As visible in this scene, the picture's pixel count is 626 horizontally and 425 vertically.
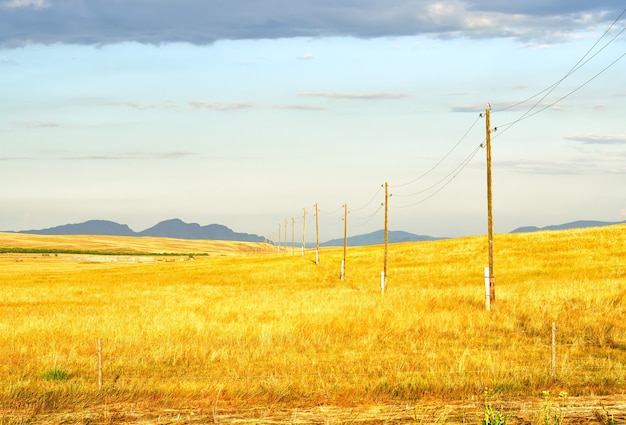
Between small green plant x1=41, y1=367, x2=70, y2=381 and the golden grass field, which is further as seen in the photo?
small green plant x1=41, y1=367, x2=70, y2=381

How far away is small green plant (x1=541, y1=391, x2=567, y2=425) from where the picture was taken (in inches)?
446

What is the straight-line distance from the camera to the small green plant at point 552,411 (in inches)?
446

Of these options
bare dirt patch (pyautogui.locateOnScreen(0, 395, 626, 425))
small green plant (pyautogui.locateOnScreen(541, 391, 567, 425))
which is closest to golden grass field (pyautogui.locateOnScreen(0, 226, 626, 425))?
bare dirt patch (pyautogui.locateOnScreen(0, 395, 626, 425))

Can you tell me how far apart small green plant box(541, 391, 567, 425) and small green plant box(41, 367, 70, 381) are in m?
10.5

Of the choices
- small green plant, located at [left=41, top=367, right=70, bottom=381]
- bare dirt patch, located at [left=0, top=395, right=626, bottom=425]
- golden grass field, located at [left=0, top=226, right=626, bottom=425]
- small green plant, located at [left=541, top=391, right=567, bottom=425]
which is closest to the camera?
small green plant, located at [left=541, top=391, right=567, bottom=425]

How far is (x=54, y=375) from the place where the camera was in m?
17.2

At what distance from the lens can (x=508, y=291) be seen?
132 feet

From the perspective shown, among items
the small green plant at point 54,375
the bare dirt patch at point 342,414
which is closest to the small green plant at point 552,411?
the bare dirt patch at point 342,414

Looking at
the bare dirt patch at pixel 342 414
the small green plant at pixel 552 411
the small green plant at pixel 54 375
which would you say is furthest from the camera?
the small green plant at pixel 54 375

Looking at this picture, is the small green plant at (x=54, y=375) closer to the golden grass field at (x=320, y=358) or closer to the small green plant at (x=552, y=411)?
the golden grass field at (x=320, y=358)

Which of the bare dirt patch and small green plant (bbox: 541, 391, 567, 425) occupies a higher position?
small green plant (bbox: 541, 391, 567, 425)

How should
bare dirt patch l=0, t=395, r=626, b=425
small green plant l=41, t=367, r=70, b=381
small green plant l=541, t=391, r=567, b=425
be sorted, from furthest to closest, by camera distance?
small green plant l=41, t=367, r=70, b=381 → bare dirt patch l=0, t=395, r=626, b=425 → small green plant l=541, t=391, r=567, b=425

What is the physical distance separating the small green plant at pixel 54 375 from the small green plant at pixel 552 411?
1054 cm

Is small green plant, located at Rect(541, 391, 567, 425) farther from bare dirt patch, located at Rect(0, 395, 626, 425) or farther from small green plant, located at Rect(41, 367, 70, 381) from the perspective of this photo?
small green plant, located at Rect(41, 367, 70, 381)
